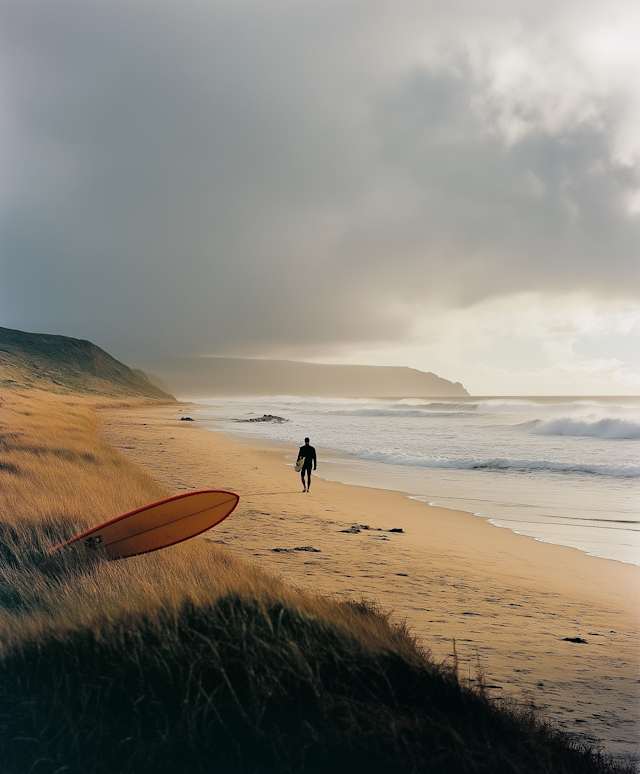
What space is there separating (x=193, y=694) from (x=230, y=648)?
16.0 inches

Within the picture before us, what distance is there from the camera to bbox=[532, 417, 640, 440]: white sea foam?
3125 cm

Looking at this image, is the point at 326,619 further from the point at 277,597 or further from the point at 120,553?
the point at 120,553

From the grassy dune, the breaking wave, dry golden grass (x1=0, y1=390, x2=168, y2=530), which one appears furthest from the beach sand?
the breaking wave

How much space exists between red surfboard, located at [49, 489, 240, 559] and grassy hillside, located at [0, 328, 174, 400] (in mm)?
33486

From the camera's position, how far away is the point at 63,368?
40750mm

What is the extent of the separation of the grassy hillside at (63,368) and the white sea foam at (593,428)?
26101 mm

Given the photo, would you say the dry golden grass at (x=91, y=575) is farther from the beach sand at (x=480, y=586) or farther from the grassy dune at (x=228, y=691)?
the beach sand at (x=480, y=586)

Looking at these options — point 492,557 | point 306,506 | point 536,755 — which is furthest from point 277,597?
point 306,506

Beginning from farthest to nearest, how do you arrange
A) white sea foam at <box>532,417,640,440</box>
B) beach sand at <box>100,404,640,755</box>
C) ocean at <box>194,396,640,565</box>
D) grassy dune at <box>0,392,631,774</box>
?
white sea foam at <box>532,417,640,440</box> < ocean at <box>194,396,640,565</box> < beach sand at <box>100,404,640,755</box> < grassy dune at <box>0,392,631,774</box>

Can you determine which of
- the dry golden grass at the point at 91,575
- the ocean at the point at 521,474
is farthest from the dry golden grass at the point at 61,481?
the ocean at the point at 521,474

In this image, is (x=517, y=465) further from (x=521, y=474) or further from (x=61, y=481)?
(x=61, y=481)

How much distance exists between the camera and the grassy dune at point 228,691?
2.96 meters

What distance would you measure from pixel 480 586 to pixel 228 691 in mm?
4281

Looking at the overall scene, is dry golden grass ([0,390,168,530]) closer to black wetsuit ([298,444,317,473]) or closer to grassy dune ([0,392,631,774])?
grassy dune ([0,392,631,774])
